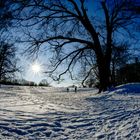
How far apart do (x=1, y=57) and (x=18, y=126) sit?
39.2 m

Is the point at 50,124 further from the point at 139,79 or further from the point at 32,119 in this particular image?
the point at 139,79

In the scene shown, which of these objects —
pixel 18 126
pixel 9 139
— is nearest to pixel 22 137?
pixel 9 139

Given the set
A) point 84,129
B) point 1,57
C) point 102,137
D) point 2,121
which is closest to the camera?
point 102,137

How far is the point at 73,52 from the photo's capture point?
2011 centimetres

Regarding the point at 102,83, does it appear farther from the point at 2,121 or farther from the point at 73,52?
the point at 2,121

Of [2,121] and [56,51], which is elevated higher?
[56,51]

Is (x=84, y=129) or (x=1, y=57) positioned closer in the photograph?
(x=84, y=129)

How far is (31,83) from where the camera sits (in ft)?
288

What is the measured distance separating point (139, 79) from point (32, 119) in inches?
2267

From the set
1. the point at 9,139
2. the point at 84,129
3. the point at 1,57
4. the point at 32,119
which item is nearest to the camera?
the point at 9,139

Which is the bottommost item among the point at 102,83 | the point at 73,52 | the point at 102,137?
the point at 102,137

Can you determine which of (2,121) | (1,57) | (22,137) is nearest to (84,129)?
(22,137)

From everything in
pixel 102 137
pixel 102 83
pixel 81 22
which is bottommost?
pixel 102 137

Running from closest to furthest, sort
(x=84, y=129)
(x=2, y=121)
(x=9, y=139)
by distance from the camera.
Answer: (x=9, y=139)
(x=84, y=129)
(x=2, y=121)
